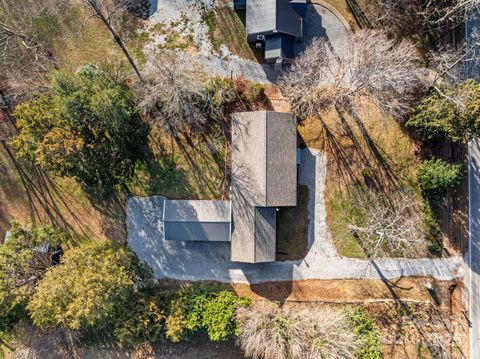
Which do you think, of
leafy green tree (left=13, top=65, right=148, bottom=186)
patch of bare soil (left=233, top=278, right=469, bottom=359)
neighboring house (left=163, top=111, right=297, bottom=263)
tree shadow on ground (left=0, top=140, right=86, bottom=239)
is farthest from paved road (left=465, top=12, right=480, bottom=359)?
tree shadow on ground (left=0, top=140, right=86, bottom=239)

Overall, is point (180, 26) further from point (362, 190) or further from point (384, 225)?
point (384, 225)

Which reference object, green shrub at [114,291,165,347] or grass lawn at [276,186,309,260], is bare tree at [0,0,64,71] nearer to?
green shrub at [114,291,165,347]

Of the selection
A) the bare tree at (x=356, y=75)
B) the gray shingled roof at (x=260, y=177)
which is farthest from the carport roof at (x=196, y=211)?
the bare tree at (x=356, y=75)

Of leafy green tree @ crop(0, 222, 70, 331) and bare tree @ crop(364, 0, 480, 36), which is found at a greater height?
bare tree @ crop(364, 0, 480, 36)

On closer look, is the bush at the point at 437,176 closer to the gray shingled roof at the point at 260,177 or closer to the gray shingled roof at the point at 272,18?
the gray shingled roof at the point at 260,177

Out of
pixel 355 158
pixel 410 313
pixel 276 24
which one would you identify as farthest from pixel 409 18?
pixel 410 313

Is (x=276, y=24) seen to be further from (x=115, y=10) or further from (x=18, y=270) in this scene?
(x=18, y=270)

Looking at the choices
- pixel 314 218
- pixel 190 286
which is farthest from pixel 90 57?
pixel 314 218
